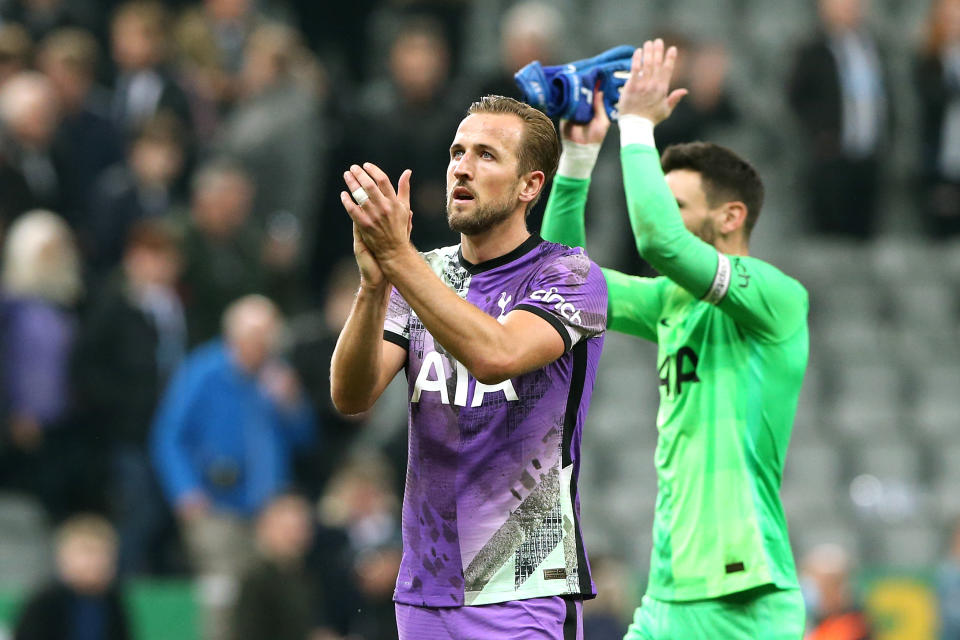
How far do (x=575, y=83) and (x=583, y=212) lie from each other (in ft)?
1.69

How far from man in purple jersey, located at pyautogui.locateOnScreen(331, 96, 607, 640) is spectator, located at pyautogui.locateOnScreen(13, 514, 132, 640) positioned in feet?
18.4

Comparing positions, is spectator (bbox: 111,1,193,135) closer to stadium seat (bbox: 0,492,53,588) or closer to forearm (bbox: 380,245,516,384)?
stadium seat (bbox: 0,492,53,588)

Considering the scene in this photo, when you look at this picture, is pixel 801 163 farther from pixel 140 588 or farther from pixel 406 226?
pixel 406 226

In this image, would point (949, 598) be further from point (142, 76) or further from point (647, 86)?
point (142, 76)

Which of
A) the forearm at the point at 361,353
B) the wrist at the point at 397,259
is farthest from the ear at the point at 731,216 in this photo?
the wrist at the point at 397,259

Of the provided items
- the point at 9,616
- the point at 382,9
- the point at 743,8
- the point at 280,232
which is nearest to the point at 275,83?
the point at 280,232

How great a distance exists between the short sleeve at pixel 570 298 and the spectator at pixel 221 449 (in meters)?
6.18

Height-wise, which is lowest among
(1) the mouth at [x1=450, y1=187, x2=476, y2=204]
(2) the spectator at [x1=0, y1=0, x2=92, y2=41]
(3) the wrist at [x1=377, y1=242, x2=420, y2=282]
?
(3) the wrist at [x1=377, y1=242, x2=420, y2=282]

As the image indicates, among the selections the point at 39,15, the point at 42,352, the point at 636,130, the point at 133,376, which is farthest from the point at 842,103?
the point at 636,130

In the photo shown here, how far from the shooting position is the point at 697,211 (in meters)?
6.04

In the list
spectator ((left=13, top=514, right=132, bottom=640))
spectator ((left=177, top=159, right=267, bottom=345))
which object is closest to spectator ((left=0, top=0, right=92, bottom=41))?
spectator ((left=177, top=159, right=267, bottom=345))

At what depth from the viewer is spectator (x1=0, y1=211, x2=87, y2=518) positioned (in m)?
10.9

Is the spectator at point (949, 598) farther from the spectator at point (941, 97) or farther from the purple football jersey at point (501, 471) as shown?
the purple football jersey at point (501, 471)

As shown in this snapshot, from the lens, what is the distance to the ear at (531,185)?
16.7ft
